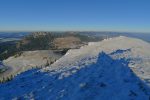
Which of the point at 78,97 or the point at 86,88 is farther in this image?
the point at 86,88

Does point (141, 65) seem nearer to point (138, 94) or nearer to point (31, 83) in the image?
point (138, 94)

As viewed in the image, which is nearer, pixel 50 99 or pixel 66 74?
pixel 50 99

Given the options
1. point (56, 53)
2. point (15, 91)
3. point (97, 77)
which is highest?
point (97, 77)

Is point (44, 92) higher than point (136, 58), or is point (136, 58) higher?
point (136, 58)

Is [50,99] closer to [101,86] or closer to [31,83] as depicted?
[101,86]

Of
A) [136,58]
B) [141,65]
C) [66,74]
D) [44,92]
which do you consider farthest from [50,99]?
[136,58]

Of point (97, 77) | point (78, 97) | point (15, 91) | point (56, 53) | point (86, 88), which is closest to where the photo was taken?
point (78, 97)

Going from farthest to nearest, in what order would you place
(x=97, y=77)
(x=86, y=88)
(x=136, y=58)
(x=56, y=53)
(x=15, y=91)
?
(x=56, y=53)
(x=136, y=58)
(x=15, y=91)
(x=97, y=77)
(x=86, y=88)

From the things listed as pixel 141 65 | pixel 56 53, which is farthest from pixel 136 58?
pixel 56 53

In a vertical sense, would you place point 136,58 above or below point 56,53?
above
